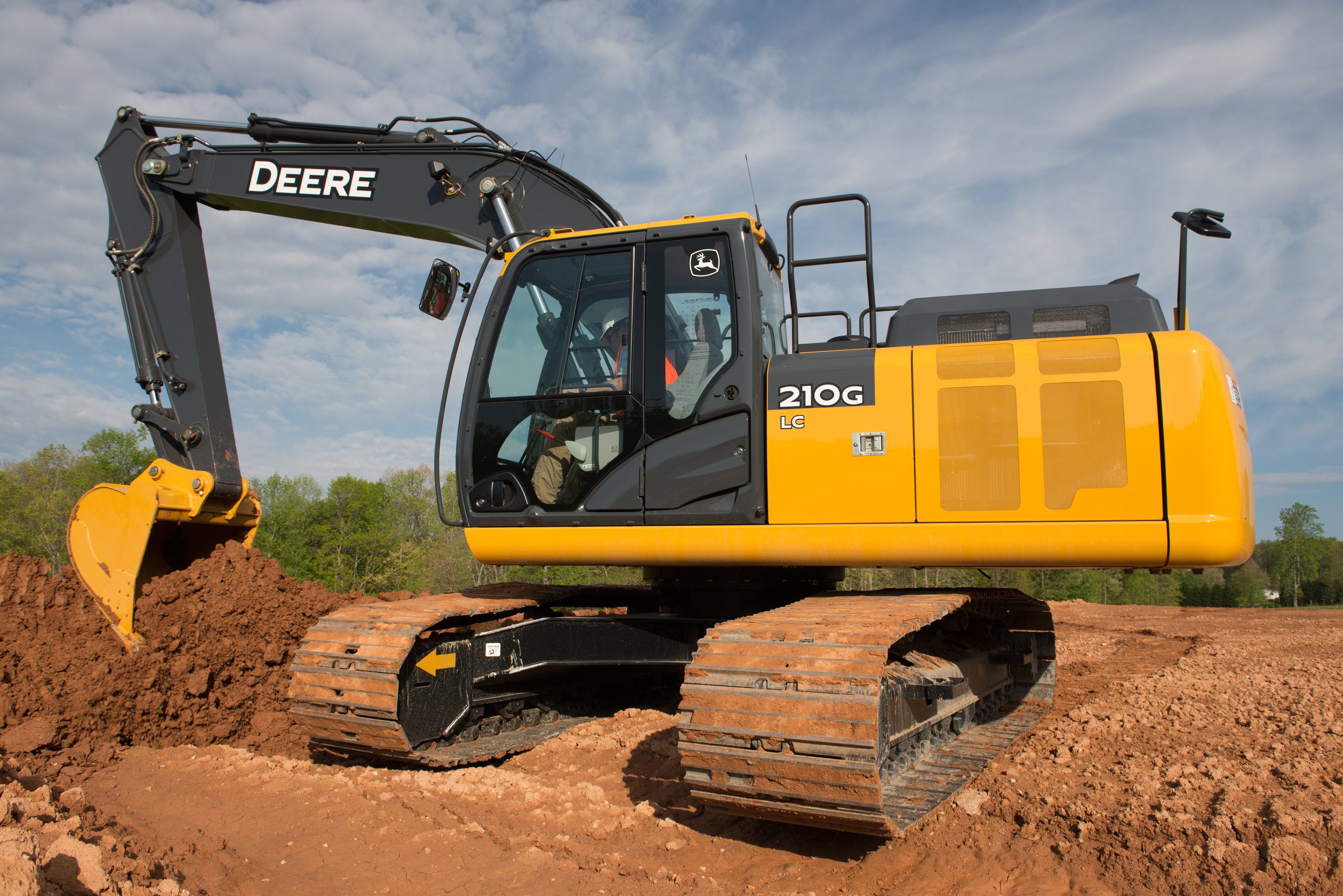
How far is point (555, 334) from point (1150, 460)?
3.08 metres

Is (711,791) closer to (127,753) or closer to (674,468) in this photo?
(674,468)

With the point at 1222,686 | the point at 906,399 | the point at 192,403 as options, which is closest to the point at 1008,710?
the point at 1222,686

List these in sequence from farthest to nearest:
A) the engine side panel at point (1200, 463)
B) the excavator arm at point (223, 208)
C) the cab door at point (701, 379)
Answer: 1. the excavator arm at point (223, 208)
2. the cab door at point (701, 379)
3. the engine side panel at point (1200, 463)

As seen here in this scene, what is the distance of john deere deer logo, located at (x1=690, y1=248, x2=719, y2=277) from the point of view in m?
4.57

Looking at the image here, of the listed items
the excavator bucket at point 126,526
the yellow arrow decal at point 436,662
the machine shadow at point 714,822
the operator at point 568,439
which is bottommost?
the machine shadow at point 714,822

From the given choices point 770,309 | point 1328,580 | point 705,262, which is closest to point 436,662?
point 705,262

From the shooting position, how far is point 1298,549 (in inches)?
2176

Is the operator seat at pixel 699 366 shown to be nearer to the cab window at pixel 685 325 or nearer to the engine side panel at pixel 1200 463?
the cab window at pixel 685 325

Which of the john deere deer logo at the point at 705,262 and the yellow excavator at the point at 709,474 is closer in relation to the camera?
the yellow excavator at the point at 709,474

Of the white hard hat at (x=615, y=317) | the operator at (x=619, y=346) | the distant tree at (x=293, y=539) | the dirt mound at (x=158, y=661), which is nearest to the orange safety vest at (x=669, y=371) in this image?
the operator at (x=619, y=346)

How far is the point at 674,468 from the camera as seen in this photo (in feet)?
14.4

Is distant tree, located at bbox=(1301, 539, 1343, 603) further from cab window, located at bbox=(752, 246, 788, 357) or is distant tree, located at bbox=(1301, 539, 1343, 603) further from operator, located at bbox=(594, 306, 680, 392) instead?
operator, located at bbox=(594, 306, 680, 392)

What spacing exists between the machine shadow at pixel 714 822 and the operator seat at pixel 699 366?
71.3 inches

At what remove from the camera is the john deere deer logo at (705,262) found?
180 inches
